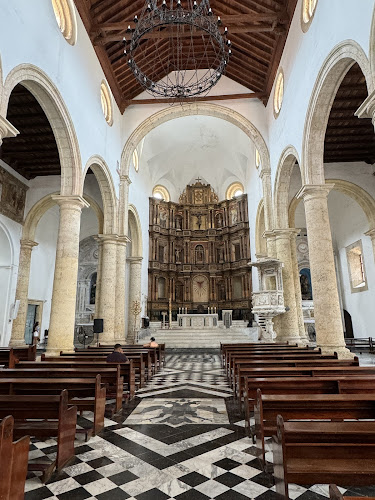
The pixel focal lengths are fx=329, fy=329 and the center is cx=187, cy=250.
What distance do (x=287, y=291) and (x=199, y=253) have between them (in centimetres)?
1369

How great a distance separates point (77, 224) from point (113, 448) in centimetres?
770

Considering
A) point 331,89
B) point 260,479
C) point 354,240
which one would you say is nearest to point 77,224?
point 331,89

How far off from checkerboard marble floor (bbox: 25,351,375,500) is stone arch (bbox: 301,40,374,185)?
21.8 ft

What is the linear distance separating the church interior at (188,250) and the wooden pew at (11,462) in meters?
0.01

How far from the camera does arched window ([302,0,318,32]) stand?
8.88 meters

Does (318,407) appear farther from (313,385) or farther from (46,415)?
(46,415)

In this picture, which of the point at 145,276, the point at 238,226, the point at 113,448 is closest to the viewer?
the point at 113,448

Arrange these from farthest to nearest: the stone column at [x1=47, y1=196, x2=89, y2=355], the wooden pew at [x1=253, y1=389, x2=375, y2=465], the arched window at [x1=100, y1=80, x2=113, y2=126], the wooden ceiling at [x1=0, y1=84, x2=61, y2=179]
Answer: the arched window at [x1=100, y1=80, x2=113, y2=126]
the wooden ceiling at [x1=0, y1=84, x2=61, y2=179]
the stone column at [x1=47, y1=196, x2=89, y2=355]
the wooden pew at [x1=253, y1=389, x2=375, y2=465]

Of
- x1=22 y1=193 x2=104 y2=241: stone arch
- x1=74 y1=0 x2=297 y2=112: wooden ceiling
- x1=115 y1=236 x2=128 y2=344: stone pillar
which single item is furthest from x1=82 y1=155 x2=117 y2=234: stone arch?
x1=74 y1=0 x2=297 y2=112: wooden ceiling

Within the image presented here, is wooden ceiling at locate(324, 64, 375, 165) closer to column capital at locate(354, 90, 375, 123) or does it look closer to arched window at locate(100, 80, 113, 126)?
column capital at locate(354, 90, 375, 123)

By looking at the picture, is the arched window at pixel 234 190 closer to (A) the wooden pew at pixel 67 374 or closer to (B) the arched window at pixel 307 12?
(B) the arched window at pixel 307 12

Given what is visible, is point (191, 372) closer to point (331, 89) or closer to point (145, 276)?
point (331, 89)

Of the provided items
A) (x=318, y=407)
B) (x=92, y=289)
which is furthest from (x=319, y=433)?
(x=92, y=289)

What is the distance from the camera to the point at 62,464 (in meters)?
3.13
